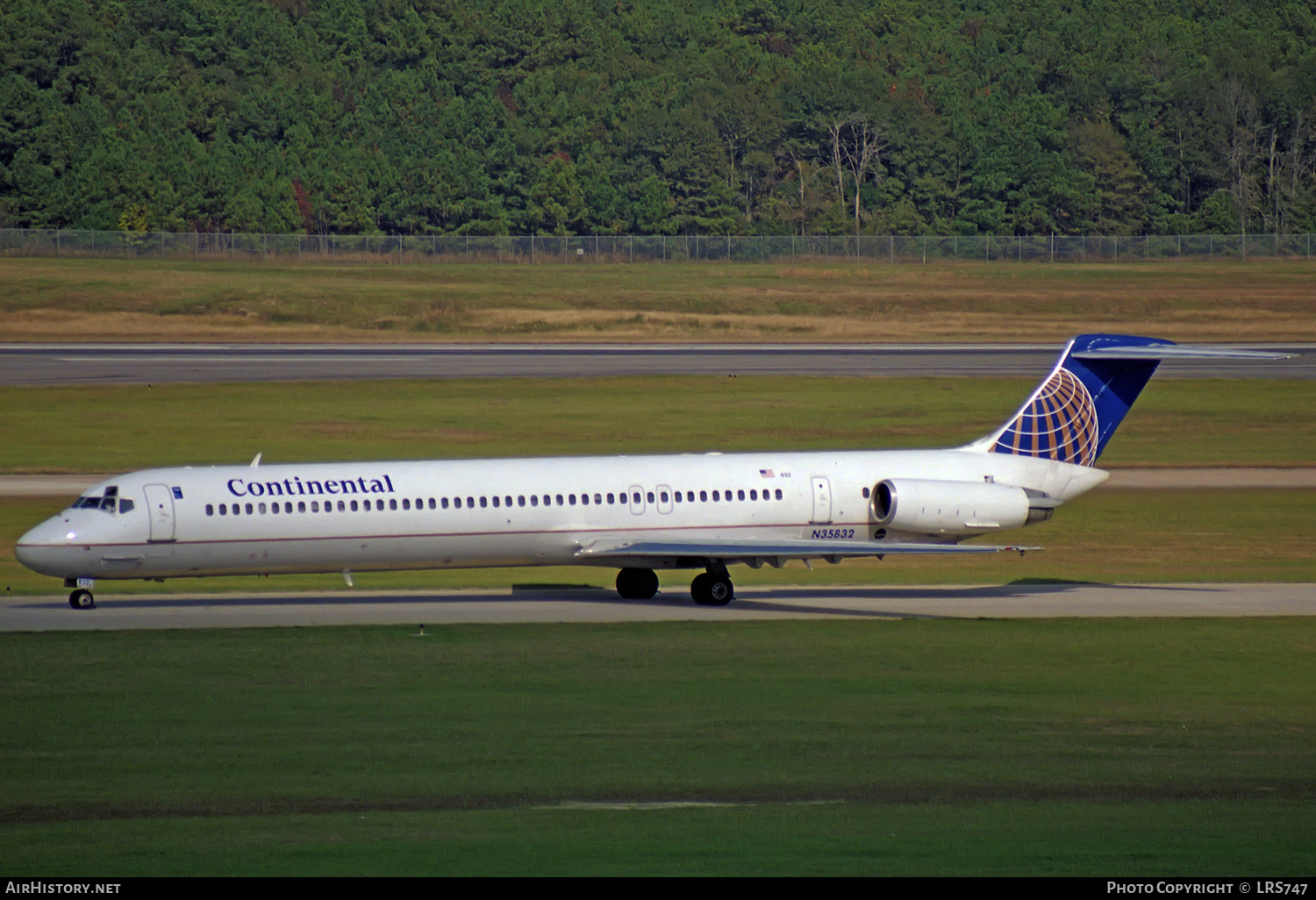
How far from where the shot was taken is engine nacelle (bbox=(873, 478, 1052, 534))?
35.3 m

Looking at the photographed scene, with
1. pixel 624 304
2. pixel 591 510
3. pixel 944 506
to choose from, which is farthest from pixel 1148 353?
pixel 624 304

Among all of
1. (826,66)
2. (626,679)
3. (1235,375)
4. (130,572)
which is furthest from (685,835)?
(826,66)

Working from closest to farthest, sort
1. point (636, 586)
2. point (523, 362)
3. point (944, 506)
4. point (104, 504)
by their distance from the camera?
point (104, 504) < point (944, 506) < point (636, 586) < point (523, 362)

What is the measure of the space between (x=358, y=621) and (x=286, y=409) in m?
36.4

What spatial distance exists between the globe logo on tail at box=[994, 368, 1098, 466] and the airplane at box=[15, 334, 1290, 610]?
0.12 feet

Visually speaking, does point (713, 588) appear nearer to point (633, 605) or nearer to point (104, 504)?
point (633, 605)

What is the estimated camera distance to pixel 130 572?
32469 mm

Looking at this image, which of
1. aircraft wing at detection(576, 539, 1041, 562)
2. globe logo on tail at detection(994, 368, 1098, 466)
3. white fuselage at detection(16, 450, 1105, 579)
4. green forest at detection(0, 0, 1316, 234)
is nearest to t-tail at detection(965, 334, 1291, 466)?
globe logo on tail at detection(994, 368, 1098, 466)

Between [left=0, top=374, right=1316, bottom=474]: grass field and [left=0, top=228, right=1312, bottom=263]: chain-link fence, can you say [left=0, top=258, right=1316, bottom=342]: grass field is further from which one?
[left=0, top=374, right=1316, bottom=474]: grass field

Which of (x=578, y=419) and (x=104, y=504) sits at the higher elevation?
(x=104, y=504)

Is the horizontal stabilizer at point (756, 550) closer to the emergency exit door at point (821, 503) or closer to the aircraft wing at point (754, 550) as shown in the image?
the aircraft wing at point (754, 550)

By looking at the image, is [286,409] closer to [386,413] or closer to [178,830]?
[386,413]

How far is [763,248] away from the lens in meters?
130

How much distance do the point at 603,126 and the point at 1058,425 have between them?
12058 cm
